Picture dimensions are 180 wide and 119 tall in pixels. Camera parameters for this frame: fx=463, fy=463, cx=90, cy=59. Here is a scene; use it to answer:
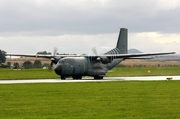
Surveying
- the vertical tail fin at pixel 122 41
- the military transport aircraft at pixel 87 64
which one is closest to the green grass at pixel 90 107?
the military transport aircraft at pixel 87 64

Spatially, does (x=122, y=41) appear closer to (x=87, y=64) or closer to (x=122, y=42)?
(x=122, y=42)

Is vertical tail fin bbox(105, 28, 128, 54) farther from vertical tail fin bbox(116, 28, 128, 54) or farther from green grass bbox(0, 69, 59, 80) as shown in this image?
green grass bbox(0, 69, 59, 80)

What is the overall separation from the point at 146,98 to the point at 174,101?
239 centimetres

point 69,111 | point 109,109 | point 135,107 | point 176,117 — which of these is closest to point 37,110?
point 69,111

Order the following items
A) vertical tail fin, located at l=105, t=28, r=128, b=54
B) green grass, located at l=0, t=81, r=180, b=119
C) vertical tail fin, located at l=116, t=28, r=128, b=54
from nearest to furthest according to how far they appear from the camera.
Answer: green grass, located at l=0, t=81, r=180, b=119
vertical tail fin, located at l=105, t=28, r=128, b=54
vertical tail fin, located at l=116, t=28, r=128, b=54

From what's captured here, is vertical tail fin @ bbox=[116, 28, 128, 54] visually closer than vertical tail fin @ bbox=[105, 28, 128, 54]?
No

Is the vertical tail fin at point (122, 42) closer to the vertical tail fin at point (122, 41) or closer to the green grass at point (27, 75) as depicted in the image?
the vertical tail fin at point (122, 41)

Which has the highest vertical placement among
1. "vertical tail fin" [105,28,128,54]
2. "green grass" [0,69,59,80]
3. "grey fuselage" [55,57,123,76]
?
"vertical tail fin" [105,28,128,54]

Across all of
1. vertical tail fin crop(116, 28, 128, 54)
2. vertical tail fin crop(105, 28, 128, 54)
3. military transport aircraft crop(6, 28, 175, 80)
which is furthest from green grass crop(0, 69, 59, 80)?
vertical tail fin crop(116, 28, 128, 54)

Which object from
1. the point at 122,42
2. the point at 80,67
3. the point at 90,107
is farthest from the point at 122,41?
the point at 90,107

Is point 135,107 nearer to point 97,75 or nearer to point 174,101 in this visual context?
point 174,101

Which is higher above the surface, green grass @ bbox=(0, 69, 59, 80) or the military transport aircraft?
the military transport aircraft

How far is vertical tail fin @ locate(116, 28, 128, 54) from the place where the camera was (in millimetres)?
70375

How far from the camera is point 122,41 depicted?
232 ft
